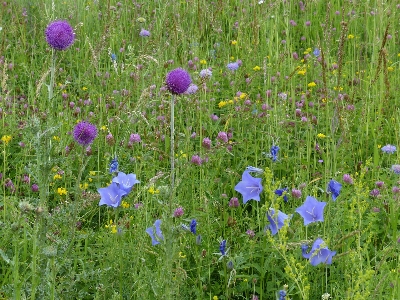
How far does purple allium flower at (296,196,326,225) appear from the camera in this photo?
6.71 feet

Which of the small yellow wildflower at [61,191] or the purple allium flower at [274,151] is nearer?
the purple allium flower at [274,151]

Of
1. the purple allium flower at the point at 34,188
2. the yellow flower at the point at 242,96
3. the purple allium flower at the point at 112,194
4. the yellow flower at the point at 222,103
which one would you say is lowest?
the purple allium flower at the point at 112,194

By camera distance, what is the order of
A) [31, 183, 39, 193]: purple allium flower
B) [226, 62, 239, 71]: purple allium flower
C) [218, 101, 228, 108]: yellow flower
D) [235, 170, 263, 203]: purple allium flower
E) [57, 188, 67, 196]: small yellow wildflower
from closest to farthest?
1. [235, 170, 263, 203]: purple allium flower
2. [57, 188, 67, 196]: small yellow wildflower
3. [31, 183, 39, 193]: purple allium flower
4. [218, 101, 228, 108]: yellow flower
5. [226, 62, 239, 71]: purple allium flower

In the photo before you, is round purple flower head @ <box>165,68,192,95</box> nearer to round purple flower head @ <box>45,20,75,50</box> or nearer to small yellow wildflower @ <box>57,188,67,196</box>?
round purple flower head @ <box>45,20,75,50</box>

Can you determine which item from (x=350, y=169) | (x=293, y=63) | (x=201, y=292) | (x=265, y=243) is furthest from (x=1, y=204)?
(x=293, y=63)

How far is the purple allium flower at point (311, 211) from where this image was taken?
204 cm

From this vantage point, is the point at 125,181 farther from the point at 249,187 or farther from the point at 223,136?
the point at 223,136

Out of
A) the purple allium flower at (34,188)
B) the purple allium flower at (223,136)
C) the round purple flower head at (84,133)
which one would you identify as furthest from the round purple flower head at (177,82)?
the purple allium flower at (34,188)

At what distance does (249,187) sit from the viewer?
7.22 feet

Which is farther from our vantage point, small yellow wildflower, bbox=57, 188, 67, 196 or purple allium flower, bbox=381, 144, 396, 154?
purple allium flower, bbox=381, 144, 396, 154

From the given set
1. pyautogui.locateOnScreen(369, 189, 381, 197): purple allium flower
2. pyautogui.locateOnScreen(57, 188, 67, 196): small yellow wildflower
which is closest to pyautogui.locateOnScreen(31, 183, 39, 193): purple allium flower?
pyautogui.locateOnScreen(57, 188, 67, 196): small yellow wildflower

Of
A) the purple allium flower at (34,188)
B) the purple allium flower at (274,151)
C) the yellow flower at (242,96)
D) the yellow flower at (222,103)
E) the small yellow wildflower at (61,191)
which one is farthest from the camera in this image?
the yellow flower at (222,103)

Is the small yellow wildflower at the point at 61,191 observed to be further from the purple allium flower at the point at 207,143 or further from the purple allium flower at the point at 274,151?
the purple allium flower at the point at 274,151

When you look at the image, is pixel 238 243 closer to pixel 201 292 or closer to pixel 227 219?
pixel 227 219
